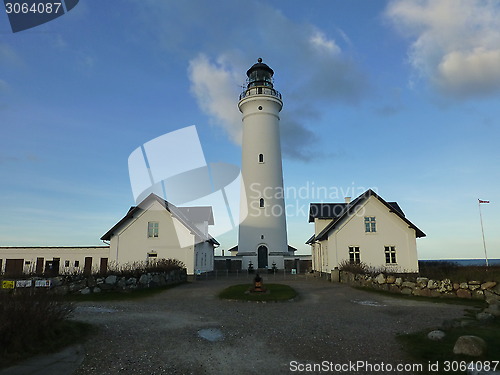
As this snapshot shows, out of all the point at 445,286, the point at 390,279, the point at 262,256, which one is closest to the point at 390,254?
the point at 390,279

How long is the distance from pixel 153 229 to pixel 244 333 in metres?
19.6

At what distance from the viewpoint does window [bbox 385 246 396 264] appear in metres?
25.5

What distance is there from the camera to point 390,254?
25594 millimetres

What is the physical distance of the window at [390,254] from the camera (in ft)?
83.8

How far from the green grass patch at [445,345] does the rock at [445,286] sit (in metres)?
6.92

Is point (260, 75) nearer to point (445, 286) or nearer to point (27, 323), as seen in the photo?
point (445, 286)

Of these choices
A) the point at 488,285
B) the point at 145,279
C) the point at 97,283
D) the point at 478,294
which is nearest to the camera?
the point at 488,285

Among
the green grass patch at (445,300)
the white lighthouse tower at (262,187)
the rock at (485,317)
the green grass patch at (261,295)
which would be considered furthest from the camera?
the white lighthouse tower at (262,187)

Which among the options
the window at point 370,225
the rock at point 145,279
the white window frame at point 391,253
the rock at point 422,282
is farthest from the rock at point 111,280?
the white window frame at point 391,253

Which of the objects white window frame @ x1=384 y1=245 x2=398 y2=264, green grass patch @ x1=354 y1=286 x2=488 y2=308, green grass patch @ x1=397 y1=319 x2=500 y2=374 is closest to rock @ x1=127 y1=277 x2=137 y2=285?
green grass patch @ x1=354 y1=286 x2=488 y2=308

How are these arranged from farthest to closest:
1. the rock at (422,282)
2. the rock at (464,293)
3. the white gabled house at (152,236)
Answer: the white gabled house at (152,236)
the rock at (422,282)
the rock at (464,293)

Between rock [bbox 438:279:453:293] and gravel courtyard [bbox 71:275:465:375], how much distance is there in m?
2.23

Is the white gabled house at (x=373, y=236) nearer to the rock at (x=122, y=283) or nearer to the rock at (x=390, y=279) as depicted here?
the rock at (x=390, y=279)

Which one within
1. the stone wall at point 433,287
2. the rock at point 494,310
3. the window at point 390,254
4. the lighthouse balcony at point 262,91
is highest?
the lighthouse balcony at point 262,91
